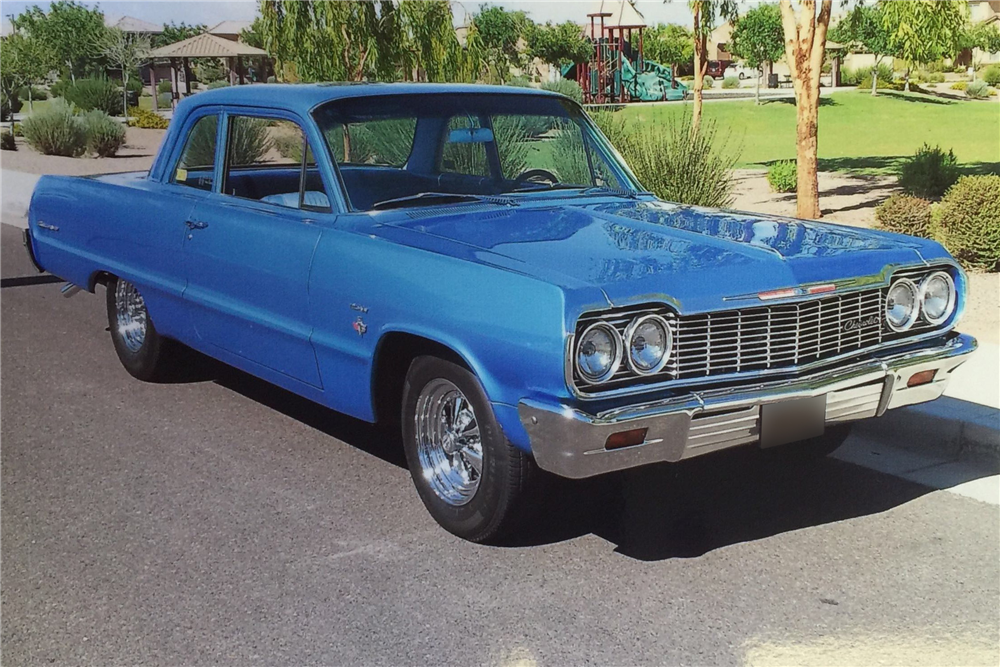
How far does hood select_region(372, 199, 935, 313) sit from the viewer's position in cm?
396

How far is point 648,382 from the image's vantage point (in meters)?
3.98

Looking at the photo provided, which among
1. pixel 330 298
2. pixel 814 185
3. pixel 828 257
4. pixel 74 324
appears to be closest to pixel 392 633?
pixel 330 298

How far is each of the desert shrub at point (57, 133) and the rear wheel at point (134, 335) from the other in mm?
20229

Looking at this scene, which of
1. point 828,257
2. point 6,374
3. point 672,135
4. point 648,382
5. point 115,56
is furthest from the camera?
point 115,56

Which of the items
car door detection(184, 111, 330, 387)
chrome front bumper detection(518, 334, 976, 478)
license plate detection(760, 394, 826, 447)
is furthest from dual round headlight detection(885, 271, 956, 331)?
car door detection(184, 111, 330, 387)

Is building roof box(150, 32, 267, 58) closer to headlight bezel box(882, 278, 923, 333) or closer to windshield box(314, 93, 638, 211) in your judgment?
windshield box(314, 93, 638, 211)

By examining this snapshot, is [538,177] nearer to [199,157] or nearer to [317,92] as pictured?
[317,92]

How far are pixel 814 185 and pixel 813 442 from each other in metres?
7.79

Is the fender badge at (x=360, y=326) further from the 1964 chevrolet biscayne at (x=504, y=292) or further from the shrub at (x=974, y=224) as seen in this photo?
the shrub at (x=974, y=224)

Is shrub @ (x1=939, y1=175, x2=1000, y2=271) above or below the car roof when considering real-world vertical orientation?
below

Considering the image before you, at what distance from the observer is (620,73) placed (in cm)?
5144

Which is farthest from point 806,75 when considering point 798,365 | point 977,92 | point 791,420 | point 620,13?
point 977,92

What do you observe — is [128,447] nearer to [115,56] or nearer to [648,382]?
[648,382]

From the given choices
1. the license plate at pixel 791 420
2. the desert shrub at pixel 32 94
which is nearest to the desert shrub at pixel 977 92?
the desert shrub at pixel 32 94
